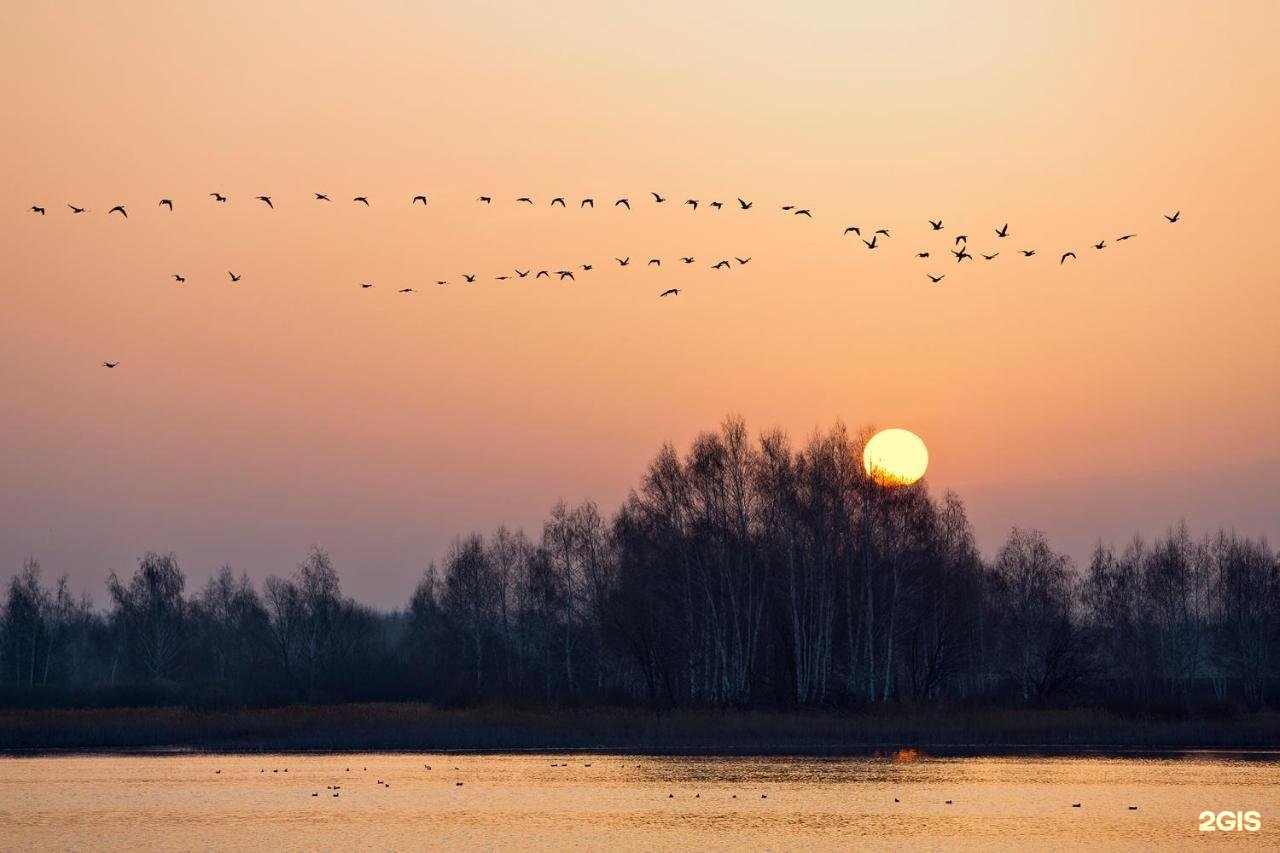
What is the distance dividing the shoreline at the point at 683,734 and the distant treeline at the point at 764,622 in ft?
10.3

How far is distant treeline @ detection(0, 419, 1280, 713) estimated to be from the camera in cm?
6875

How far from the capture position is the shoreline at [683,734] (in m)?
56.5

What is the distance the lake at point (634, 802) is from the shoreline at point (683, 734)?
380 cm

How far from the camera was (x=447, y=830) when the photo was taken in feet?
117

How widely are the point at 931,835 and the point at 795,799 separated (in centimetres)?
680

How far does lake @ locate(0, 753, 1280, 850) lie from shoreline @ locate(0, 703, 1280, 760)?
3.80 meters

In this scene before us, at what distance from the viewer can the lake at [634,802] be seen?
33969 mm

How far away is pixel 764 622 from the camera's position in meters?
70.6

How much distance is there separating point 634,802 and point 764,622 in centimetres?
3032

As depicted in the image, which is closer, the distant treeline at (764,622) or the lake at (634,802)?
the lake at (634,802)

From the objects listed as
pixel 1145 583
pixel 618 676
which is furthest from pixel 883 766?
pixel 1145 583

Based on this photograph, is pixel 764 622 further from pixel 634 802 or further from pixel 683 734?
pixel 634 802

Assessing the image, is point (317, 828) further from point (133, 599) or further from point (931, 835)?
point (133, 599)

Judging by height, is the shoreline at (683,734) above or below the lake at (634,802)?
above
